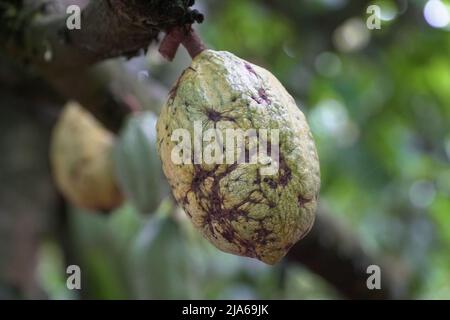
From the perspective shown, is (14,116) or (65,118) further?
(14,116)

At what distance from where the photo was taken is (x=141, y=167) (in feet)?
4.17

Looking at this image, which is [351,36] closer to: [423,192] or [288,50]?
[288,50]

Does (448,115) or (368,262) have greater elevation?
(448,115)

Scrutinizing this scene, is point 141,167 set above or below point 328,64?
below

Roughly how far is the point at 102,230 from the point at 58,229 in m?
0.14

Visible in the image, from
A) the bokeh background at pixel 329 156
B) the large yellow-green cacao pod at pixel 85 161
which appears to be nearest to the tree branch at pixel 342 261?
the bokeh background at pixel 329 156

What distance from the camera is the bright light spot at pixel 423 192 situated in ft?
8.02

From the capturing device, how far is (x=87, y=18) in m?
0.90

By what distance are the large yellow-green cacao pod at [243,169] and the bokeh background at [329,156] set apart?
883 millimetres

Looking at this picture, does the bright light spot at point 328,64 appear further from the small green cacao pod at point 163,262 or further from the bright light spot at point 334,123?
the small green cacao pod at point 163,262

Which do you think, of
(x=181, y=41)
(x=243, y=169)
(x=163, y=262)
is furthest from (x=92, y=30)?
(x=163, y=262)

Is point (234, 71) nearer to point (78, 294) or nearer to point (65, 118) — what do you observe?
point (65, 118)

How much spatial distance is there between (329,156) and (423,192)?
14.0 inches

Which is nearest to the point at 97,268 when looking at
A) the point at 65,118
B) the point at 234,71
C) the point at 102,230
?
the point at 102,230
